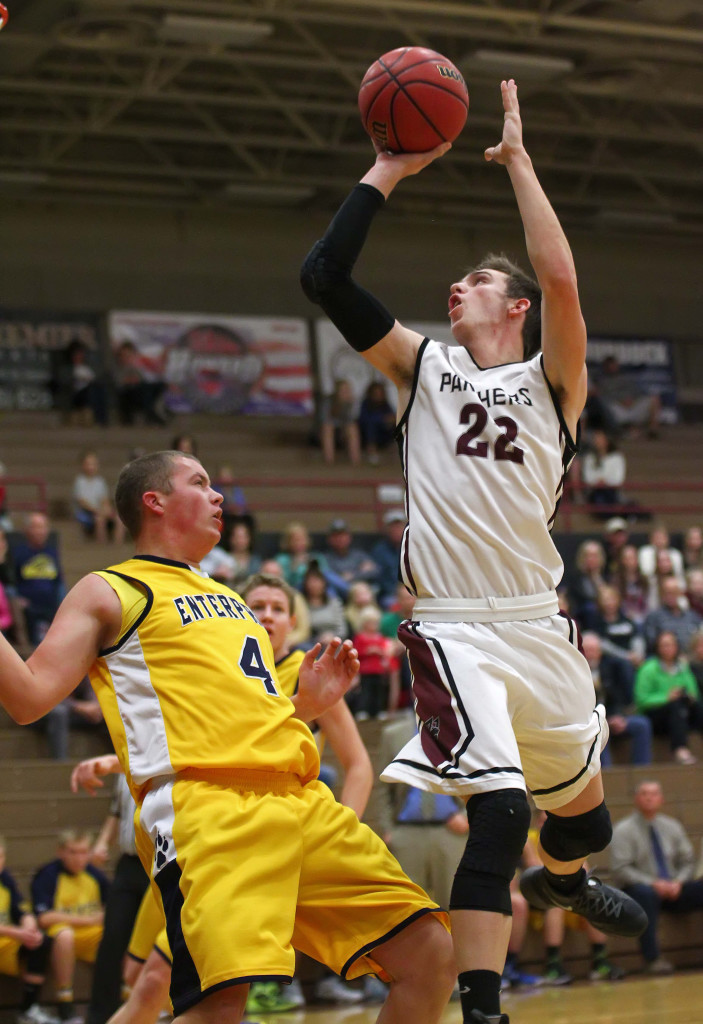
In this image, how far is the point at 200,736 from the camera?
3.47 meters

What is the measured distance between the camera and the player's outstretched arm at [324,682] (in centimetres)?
390

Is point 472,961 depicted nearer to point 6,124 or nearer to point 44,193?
point 6,124

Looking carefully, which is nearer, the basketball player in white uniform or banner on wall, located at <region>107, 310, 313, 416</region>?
the basketball player in white uniform

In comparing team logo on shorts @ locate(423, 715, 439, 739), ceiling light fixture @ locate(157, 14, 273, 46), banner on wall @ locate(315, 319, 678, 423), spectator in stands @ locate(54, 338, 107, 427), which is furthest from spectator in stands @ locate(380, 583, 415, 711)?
banner on wall @ locate(315, 319, 678, 423)

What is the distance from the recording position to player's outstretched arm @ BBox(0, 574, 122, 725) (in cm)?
324

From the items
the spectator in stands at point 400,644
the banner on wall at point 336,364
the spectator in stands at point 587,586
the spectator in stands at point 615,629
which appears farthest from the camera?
the banner on wall at point 336,364

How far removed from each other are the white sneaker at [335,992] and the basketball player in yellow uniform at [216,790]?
4.33 meters

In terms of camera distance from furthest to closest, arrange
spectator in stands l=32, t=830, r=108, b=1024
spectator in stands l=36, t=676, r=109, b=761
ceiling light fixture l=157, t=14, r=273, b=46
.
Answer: ceiling light fixture l=157, t=14, r=273, b=46 → spectator in stands l=36, t=676, r=109, b=761 → spectator in stands l=32, t=830, r=108, b=1024

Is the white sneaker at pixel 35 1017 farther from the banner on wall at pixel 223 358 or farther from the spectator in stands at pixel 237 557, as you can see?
the banner on wall at pixel 223 358

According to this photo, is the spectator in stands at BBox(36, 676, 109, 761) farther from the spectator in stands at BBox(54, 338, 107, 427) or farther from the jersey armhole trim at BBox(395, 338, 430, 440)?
the spectator in stands at BBox(54, 338, 107, 427)

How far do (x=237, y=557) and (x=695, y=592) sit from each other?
4349mm

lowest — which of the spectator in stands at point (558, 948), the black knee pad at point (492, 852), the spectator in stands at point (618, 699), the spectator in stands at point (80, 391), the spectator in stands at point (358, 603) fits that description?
the spectator in stands at point (558, 948)

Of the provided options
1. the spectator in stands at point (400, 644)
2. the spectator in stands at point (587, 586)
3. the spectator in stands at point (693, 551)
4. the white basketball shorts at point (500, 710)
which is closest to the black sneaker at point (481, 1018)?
the white basketball shorts at point (500, 710)

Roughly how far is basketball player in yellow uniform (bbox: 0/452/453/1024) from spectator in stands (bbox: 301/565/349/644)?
705cm
